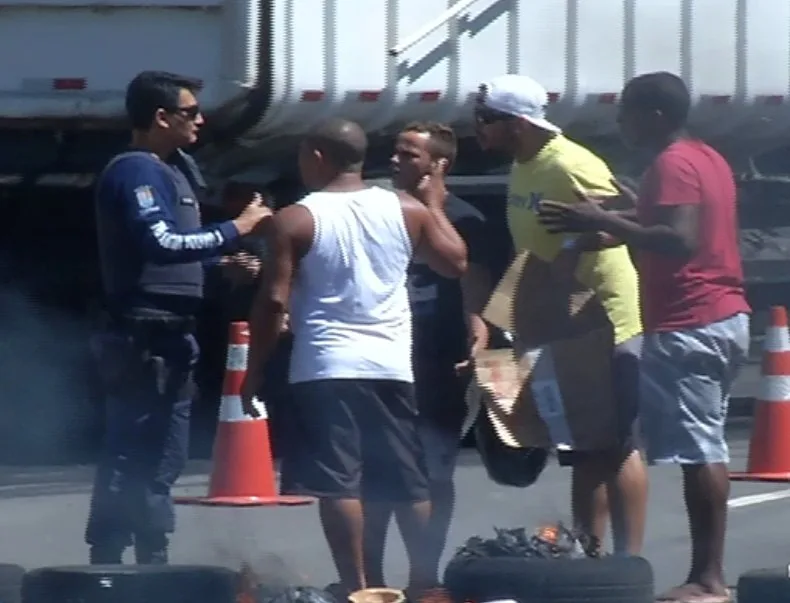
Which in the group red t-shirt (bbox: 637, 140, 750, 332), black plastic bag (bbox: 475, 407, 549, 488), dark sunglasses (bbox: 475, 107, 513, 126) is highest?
dark sunglasses (bbox: 475, 107, 513, 126)

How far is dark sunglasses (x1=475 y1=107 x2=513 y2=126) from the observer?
23.6 feet

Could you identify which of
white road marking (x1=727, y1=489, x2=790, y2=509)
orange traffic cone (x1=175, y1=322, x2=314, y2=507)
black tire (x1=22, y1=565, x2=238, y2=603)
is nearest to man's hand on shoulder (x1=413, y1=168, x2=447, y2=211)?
black tire (x1=22, y1=565, x2=238, y2=603)

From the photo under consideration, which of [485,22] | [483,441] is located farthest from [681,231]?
[485,22]

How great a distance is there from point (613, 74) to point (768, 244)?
1732 millimetres

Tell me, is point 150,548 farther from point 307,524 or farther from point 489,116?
point 307,524

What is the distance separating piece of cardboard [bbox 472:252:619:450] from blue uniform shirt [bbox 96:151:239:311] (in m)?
0.91

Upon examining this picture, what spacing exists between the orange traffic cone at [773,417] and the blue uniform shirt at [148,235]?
3500mm

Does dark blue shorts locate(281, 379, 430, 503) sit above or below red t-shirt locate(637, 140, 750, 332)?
below

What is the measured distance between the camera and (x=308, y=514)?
9.27 meters

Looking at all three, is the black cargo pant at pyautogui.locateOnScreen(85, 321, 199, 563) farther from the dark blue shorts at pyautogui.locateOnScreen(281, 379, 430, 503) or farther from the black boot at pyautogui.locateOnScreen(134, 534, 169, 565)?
the dark blue shorts at pyautogui.locateOnScreen(281, 379, 430, 503)

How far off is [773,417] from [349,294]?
137 inches

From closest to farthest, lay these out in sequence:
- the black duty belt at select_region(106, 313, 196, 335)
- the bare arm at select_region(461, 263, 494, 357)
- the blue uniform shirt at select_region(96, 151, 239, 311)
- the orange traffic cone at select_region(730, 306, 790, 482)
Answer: the blue uniform shirt at select_region(96, 151, 239, 311)
the black duty belt at select_region(106, 313, 196, 335)
the bare arm at select_region(461, 263, 494, 357)
the orange traffic cone at select_region(730, 306, 790, 482)

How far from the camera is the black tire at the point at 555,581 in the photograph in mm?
6098

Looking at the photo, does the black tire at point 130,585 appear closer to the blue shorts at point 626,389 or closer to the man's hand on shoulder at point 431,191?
the blue shorts at point 626,389
